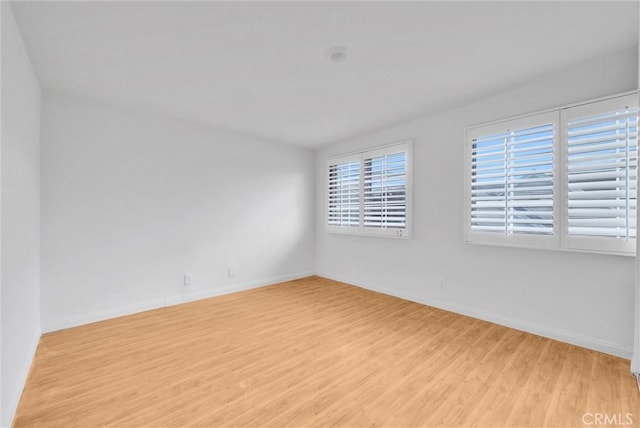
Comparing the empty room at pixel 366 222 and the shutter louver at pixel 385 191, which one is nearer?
the empty room at pixel 366 222

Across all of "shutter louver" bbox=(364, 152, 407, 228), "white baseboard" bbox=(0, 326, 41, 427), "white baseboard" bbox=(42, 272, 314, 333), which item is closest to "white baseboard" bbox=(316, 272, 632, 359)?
"shutter louver" bbox=(364, 152, 407, 228)

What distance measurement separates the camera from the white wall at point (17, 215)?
1.53m

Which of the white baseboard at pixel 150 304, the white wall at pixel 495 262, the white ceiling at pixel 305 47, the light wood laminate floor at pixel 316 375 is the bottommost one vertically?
the light wood laminate floor at pixel 316 375

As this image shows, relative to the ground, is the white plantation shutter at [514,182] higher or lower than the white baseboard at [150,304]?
higher

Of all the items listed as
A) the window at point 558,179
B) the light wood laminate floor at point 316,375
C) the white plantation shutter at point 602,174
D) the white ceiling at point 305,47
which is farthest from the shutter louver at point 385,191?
the white plantation shutter at point 602,174

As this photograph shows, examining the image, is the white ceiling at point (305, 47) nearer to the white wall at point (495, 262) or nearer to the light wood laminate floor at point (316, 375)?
the white wall at point (495, 262)

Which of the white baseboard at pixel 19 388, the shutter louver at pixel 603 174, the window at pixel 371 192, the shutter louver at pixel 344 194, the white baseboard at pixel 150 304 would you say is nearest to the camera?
the white baseboard at pixel 19 388

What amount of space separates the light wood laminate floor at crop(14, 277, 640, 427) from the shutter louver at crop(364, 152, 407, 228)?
139 cm

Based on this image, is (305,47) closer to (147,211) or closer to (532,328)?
(147,211)

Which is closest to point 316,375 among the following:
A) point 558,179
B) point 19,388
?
point 19,388

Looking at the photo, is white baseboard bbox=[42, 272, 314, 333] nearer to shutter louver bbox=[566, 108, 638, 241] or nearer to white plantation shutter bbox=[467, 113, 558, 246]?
white plantation shutter bbox=[467, 113, 558, 246]

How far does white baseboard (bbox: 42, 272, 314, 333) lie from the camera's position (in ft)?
9.20

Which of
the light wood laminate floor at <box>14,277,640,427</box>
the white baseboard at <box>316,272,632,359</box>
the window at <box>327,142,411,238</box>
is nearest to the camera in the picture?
the light wood laminate floor at <box>14,277,640,427</box>

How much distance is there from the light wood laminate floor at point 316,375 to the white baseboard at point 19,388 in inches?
1.8
